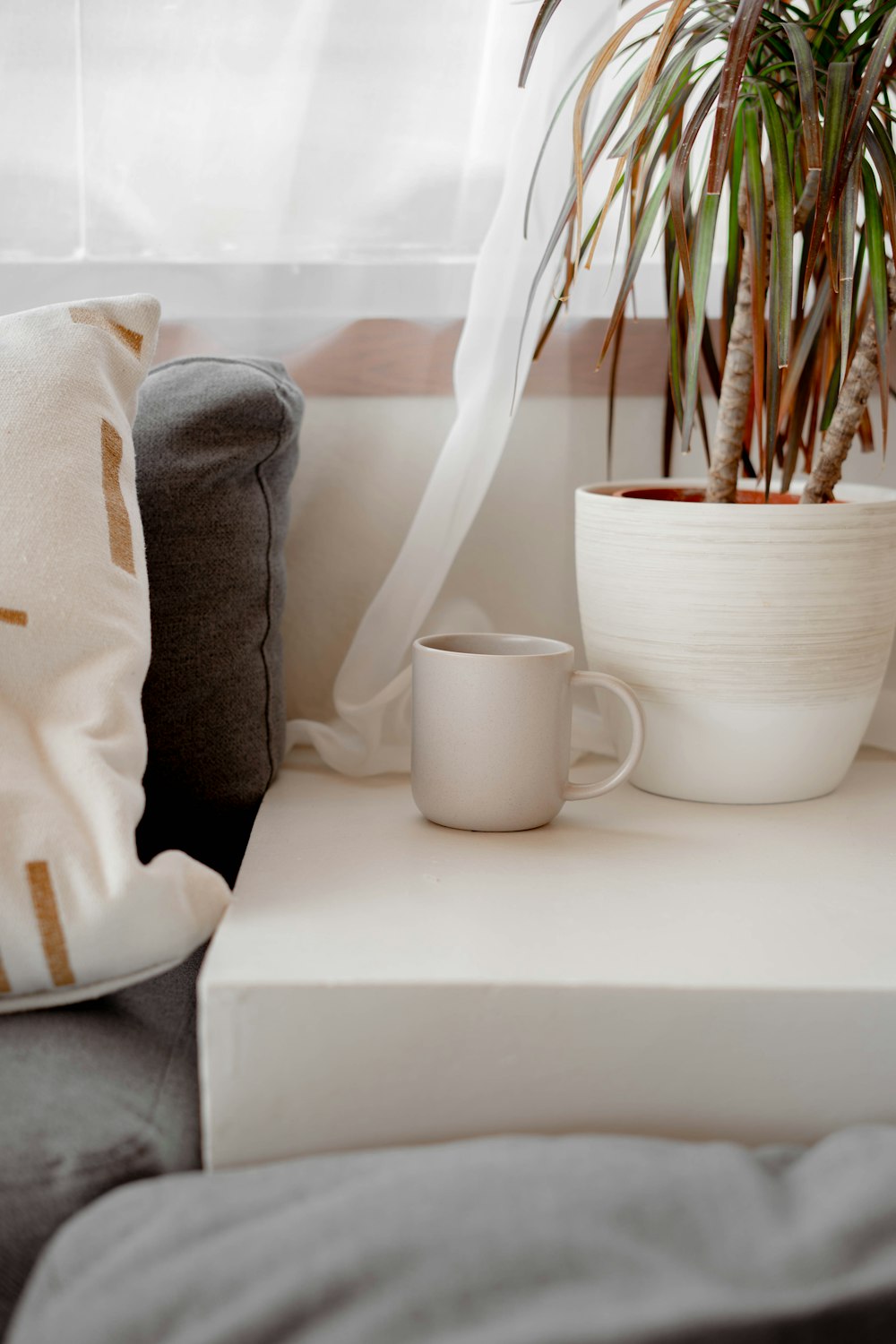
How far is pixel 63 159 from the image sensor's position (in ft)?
3.50

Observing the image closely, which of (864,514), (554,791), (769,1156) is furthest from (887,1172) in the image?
(864,514)

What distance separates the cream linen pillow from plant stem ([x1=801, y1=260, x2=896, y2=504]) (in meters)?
0.54

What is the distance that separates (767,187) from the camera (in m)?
0.96

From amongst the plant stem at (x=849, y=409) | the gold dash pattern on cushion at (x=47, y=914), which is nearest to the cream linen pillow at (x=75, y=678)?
the gold dash pattern on cushion at (x=47, y=914)

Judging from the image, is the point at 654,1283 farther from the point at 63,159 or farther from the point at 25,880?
the point at 63,159

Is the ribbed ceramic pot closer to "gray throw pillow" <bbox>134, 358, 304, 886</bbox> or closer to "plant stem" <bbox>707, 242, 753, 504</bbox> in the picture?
"plant stem" <bbox>707, 242, 753, 504</bbox>

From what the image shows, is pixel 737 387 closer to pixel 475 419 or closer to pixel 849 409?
pixel 849 409

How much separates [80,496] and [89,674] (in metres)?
0.12

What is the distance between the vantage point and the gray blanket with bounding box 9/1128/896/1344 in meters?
0.47

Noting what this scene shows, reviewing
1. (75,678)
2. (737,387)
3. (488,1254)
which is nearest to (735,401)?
(737,387)

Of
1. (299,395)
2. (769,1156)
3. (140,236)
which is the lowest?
(769,1156)

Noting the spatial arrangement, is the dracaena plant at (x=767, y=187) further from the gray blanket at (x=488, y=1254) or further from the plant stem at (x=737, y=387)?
the gray blanket at (x=488, y=1254)

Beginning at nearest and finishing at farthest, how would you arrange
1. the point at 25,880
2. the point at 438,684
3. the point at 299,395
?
the point at 25,880
the point at 438,684
the point at 299,395

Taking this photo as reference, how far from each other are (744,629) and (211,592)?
0.41m
